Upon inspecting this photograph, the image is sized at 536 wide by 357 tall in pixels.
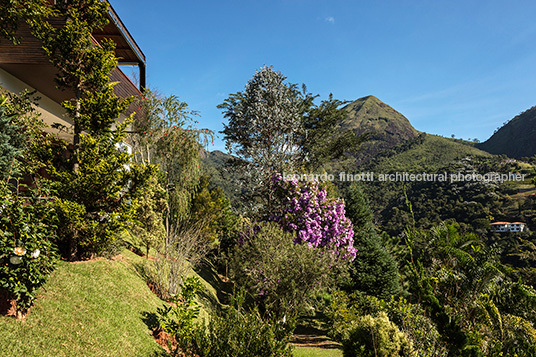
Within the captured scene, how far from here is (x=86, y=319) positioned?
4387mm

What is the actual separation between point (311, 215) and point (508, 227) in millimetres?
68823

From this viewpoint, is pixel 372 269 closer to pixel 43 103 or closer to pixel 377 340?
pixel 377 340

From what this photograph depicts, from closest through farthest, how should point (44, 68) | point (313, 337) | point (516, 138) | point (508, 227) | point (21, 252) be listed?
point (21, 252), point (44, 68), point (313, 337), point (508, 227), point (516, 138)

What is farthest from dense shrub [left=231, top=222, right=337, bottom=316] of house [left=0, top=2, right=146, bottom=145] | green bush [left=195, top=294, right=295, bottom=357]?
house [left=0, top=2, right=146, bottom=145]

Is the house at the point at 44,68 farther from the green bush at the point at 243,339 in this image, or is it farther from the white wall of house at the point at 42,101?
the green bush at the point at 243,339

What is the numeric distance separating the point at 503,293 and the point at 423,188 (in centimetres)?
7222

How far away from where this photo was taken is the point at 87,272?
18.0 feet

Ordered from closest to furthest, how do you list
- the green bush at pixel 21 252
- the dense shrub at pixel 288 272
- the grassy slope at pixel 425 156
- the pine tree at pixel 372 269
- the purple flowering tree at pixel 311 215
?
1. the green bush at pixel 21 252
2. the dense shrub at pixel 288 272
3. the purple flowering tree at pixel 311 215
4. the pine tree at pixel 372 269
5. the grassy slope at pixel 425 156

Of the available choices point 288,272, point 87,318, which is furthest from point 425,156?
point 87,318

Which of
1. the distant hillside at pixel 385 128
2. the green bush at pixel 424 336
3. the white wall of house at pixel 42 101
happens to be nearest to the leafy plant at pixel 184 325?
the green bush at pixel 424 336

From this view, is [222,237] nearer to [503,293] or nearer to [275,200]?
[275,200]

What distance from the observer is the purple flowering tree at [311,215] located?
10906mm

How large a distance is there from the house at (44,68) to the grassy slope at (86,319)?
3787 millimetres

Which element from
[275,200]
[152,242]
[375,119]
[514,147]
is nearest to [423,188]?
[275,200]
